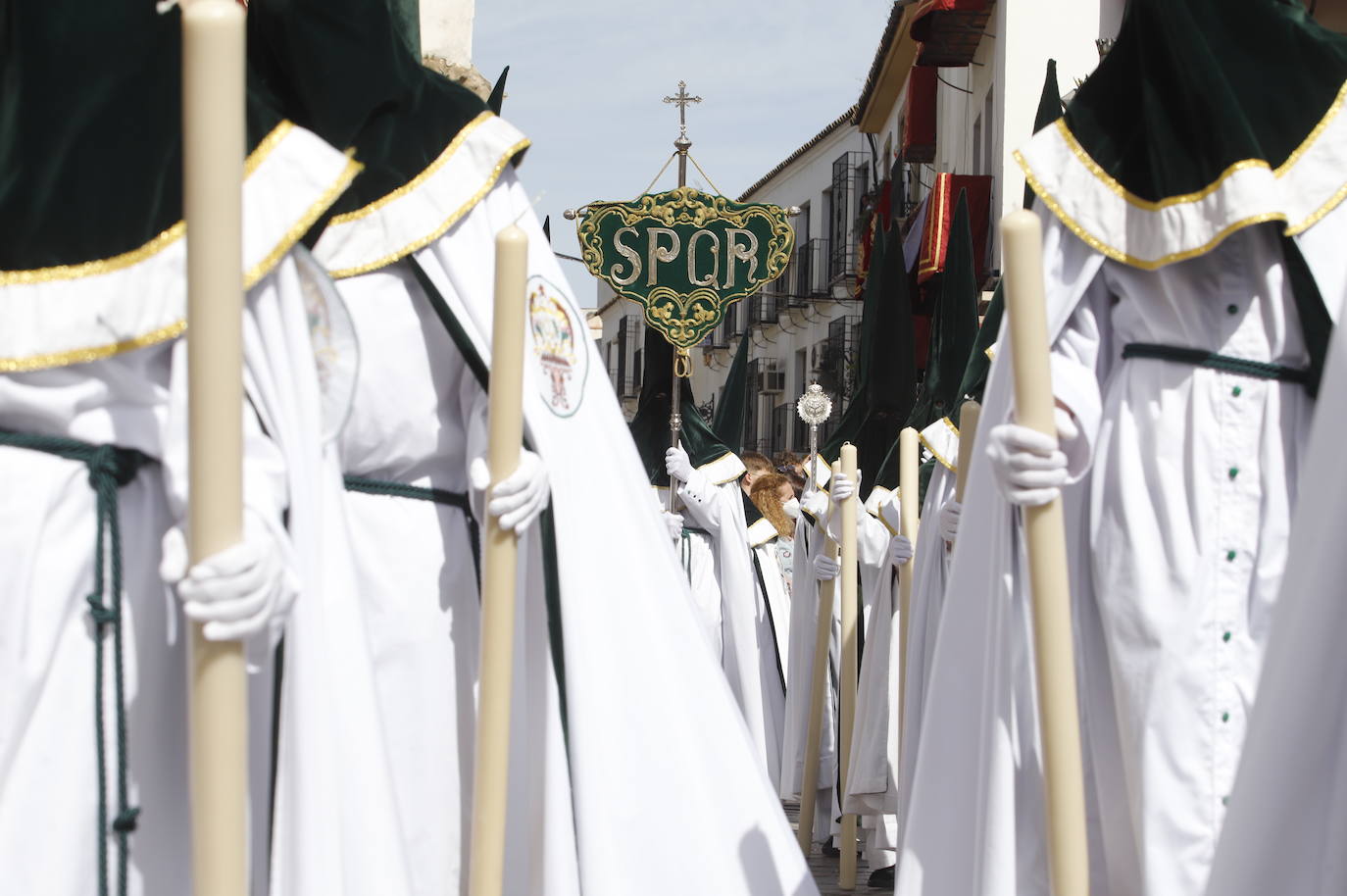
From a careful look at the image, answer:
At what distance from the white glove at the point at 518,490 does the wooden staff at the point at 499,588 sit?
0.06 ft

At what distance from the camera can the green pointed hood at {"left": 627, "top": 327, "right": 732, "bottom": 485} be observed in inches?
408

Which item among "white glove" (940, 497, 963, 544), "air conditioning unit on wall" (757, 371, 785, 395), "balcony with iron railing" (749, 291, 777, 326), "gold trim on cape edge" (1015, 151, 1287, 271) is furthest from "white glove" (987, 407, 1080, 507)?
"air conditioning unit on wall" (757, 371, 785, 395)

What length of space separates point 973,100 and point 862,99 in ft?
31.5

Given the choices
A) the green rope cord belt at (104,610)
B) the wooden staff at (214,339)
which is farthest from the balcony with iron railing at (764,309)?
the wooden staff at (214,339)

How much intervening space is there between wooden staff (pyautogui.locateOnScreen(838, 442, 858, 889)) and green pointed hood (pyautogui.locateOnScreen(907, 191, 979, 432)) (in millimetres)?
669

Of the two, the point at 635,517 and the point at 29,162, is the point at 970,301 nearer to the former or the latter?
the point at 635,517

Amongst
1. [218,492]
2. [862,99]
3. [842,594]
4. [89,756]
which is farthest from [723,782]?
[862,99]

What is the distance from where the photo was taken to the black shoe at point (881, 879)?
7910 mm

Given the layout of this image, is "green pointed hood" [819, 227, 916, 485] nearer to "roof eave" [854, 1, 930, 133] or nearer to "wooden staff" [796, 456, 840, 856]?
"wooden staff" [796, 456, 840, 856]

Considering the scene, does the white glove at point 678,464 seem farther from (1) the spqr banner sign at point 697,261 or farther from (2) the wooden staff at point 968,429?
(2) the wooden staff at point 968,429

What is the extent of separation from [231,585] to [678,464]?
7196 mm

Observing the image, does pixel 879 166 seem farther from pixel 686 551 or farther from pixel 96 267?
pixel 96 267

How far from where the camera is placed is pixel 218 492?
2398 millimetres

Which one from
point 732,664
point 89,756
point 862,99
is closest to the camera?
point 89,756
